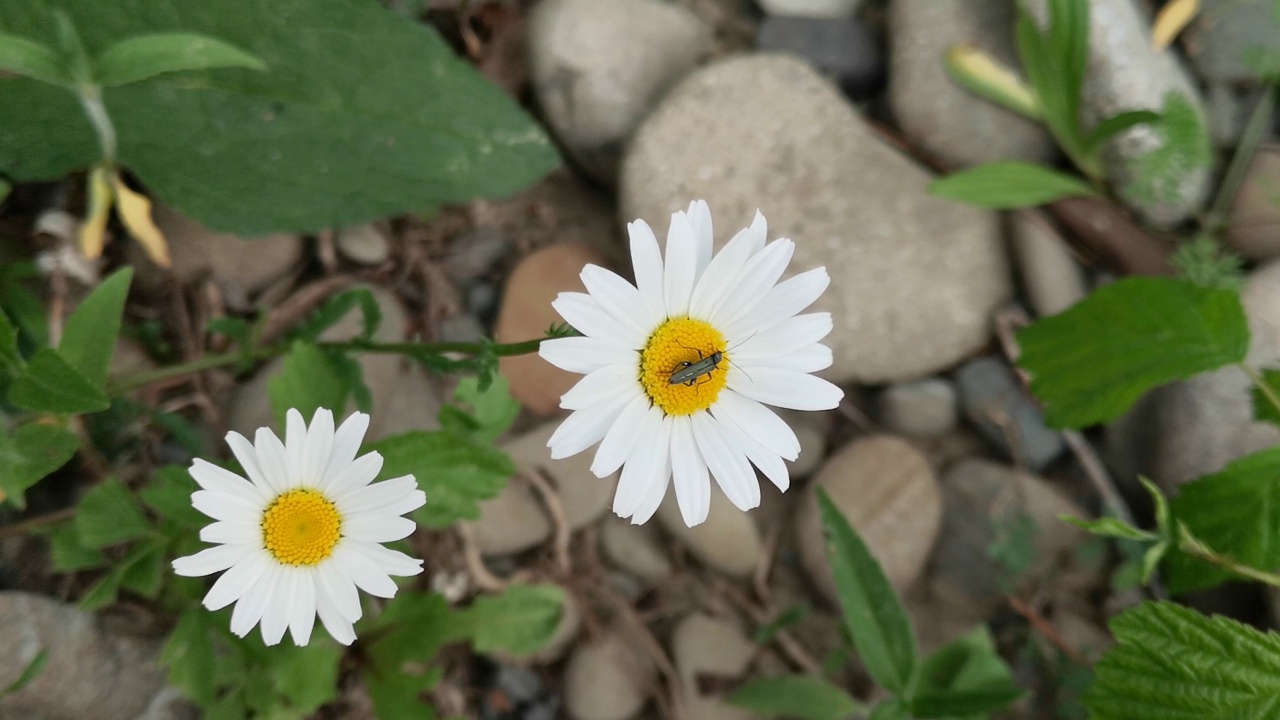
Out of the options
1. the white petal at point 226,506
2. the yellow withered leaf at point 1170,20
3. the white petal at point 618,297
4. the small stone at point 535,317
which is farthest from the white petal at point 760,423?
the yellow withered leaf at point 1170,20

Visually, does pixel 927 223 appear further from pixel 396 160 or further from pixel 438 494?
pixel 438 494

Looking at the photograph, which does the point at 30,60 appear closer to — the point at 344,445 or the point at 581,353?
the point at 344,445

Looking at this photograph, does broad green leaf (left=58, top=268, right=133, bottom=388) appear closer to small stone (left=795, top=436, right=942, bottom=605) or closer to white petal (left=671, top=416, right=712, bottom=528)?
white petal (left=671, top=416, right=712, bottom=528)

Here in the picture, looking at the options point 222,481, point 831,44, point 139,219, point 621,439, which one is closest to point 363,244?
point 139,219

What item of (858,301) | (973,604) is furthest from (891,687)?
(858,301)

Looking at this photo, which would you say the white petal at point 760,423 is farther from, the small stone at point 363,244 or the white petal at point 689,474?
the small stone at point 363,244

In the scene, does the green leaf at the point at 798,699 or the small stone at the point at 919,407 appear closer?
the green leaf at the point at 798,699

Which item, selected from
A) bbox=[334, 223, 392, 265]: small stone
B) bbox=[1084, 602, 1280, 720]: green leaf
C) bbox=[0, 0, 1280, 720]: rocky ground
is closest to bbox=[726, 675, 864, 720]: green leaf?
bbox=[0, 0, 1280, 720]: rocky ground
